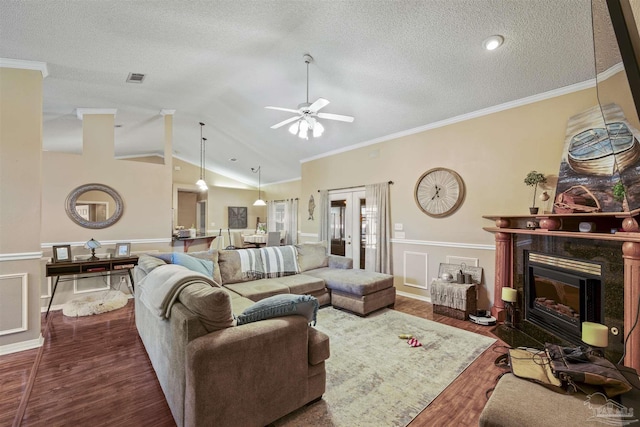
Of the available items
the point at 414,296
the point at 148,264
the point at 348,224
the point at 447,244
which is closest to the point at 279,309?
the point at 148,264

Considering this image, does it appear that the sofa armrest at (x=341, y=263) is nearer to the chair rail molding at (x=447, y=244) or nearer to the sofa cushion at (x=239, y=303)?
the chair rail molding at (x=447, y=244)

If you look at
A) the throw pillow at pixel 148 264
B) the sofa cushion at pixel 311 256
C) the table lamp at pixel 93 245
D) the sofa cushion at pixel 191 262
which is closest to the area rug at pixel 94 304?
the table lamp at pixel 93 245

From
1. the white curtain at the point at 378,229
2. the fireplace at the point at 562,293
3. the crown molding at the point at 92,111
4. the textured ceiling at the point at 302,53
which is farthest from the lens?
the white curtain at the point at 378,229

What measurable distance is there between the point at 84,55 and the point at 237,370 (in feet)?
12.2

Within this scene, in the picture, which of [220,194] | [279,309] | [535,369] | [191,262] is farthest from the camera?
[220,194]

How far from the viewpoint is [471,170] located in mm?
4105

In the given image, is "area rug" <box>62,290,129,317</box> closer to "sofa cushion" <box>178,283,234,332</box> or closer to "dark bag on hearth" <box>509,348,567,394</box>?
"sofa cushion" <box>178,283,234,332</box>

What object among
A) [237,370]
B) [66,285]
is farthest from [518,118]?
[66,285]

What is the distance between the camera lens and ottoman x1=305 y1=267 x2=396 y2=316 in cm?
376

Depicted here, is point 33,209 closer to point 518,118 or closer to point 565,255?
point 565,255

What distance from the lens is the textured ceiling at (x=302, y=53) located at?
7.94 feet

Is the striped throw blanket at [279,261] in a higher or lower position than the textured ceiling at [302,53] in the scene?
lower

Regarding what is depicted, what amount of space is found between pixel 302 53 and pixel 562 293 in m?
4.04

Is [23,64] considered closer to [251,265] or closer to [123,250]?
[123,250]
